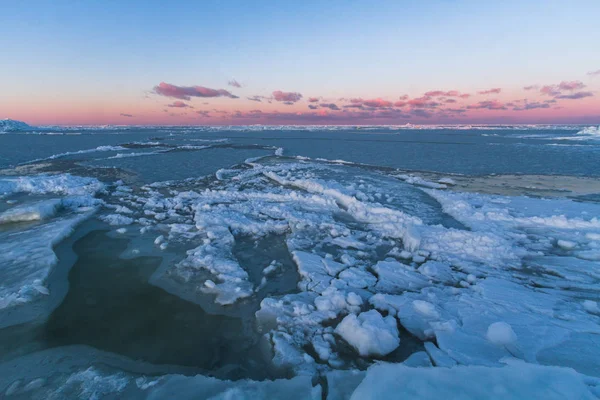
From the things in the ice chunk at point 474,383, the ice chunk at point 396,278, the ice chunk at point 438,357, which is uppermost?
the ice chunk at point 474,383

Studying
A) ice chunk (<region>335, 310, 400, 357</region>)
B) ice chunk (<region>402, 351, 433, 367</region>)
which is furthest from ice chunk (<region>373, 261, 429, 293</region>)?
ice chunk (<region>402, 351, 433, 367</region>)

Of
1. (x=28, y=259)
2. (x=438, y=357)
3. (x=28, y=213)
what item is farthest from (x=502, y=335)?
(x=28, y=213)

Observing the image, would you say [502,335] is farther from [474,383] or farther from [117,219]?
[117,219]

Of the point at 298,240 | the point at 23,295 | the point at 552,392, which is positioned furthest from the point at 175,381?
the point at 298,240

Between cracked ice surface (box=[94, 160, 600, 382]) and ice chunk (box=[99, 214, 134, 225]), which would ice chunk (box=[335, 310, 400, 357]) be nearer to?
cracked ice surface (box=[94, 160, 600, 382])

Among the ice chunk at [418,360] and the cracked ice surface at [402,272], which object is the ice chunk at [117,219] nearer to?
the cracked ice surface at [402,272]

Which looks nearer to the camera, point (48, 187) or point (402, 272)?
point (402, 272)

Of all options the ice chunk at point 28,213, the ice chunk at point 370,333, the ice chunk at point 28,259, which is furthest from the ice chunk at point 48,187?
the ice chunk at point 370,333

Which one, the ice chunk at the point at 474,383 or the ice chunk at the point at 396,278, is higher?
the ice chunk at the point at 474,383
